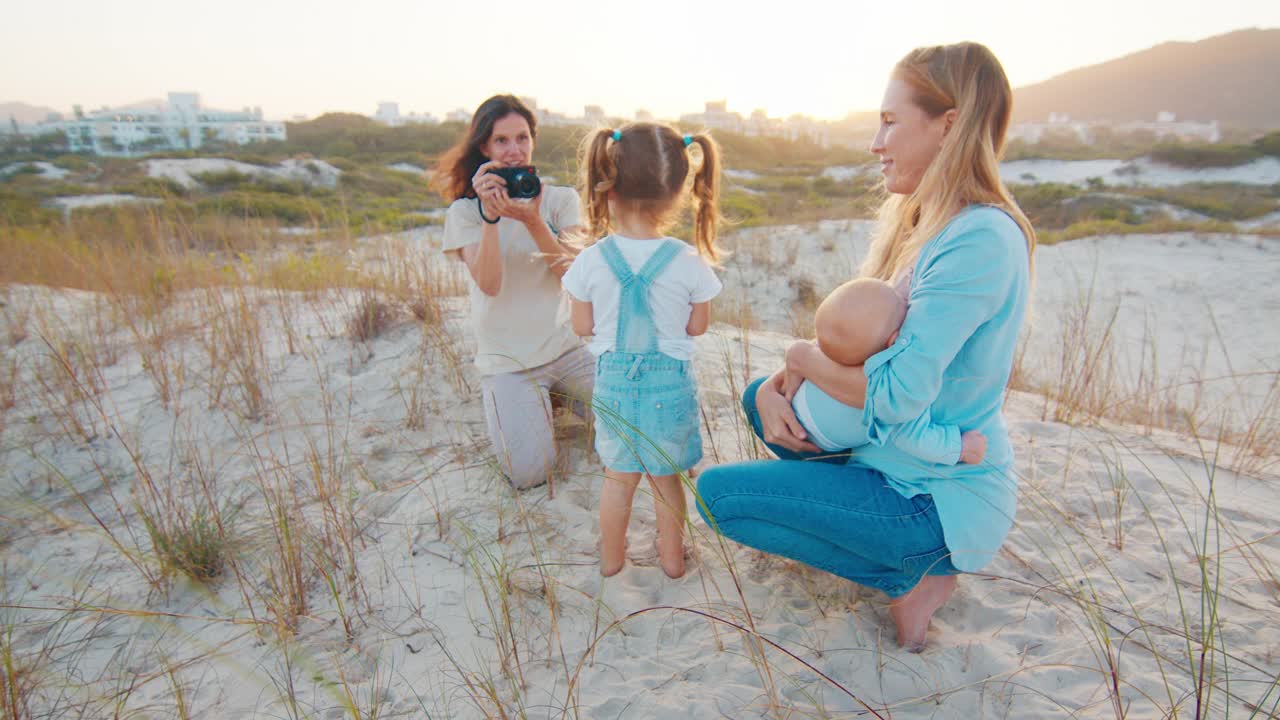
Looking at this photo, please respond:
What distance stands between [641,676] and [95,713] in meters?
1.42

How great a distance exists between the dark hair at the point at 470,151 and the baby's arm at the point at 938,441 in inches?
78.7

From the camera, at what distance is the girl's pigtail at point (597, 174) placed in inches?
72.1

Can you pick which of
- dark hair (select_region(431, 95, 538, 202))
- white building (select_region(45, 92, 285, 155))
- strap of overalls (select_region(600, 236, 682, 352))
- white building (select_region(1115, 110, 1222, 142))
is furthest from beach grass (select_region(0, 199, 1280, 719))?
white building (select_region(1115, 110, 1222, 142))

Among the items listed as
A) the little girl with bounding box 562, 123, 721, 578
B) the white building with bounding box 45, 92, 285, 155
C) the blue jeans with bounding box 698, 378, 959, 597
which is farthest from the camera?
the white building with bounding box 45, 92, 285, 155

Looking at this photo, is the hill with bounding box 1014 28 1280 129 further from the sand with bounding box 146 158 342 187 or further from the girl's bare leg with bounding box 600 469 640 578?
the girl's bare leg with bounding box 600 469 640 578

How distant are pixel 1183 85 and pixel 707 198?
322ft

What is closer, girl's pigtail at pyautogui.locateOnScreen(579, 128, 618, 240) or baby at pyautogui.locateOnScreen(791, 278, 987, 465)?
baby at pyautogui.locateOnScreen(791, 278, 987, 465)

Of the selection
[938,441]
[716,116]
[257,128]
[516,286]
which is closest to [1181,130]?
[716,116]

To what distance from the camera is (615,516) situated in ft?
6.45

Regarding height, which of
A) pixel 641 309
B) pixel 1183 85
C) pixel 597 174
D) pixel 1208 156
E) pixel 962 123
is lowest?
pixel 641 309

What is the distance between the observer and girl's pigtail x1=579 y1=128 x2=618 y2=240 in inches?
72.1

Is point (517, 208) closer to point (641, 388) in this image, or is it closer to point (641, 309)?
point (641, 309)

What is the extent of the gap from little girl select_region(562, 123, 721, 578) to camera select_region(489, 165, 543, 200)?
412mm

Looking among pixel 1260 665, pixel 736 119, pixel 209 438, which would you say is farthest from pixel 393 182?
pixel 736 119
